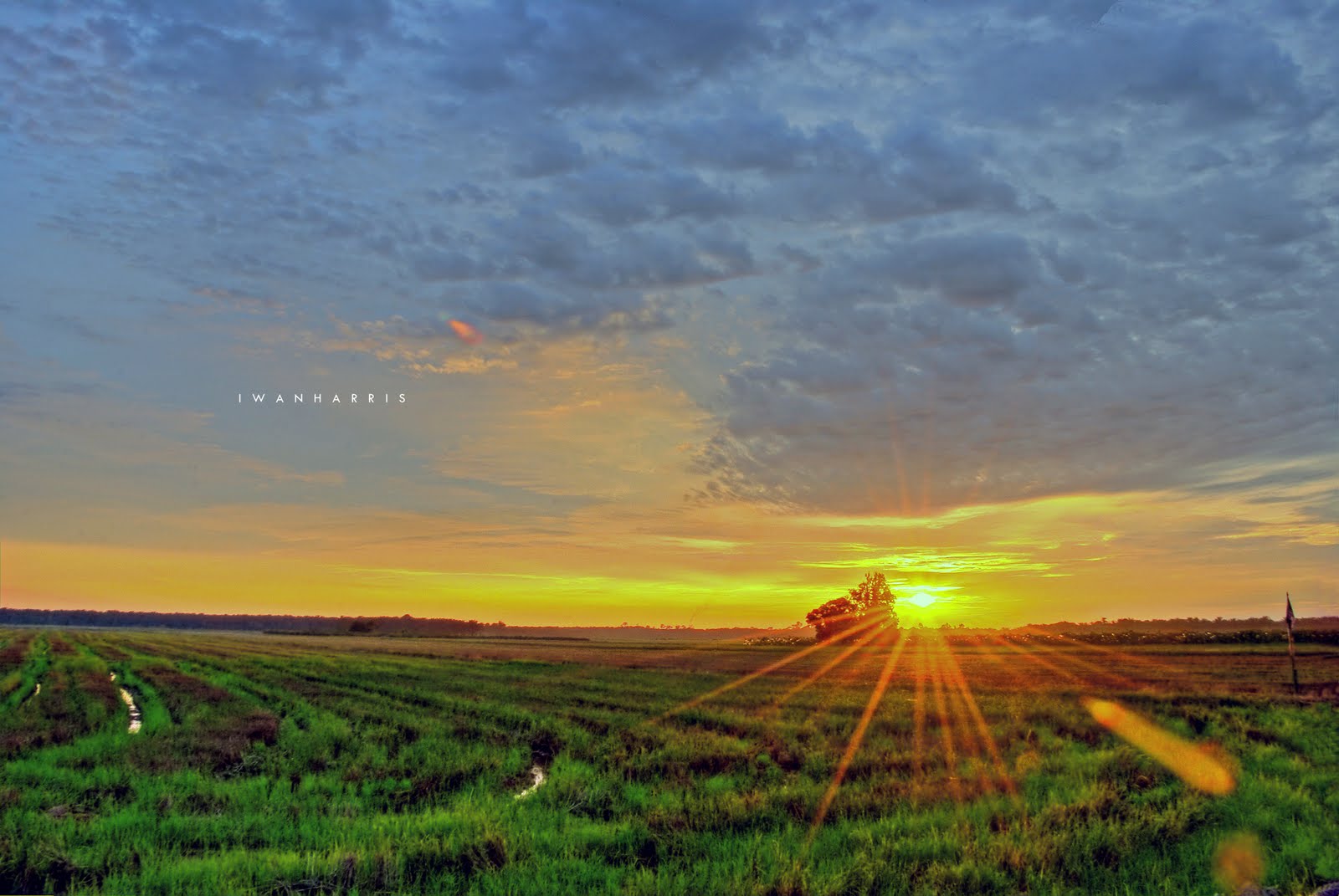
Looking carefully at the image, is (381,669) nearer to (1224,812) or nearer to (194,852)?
(194,852)

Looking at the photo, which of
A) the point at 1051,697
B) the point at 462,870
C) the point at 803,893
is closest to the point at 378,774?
the point at 462,870

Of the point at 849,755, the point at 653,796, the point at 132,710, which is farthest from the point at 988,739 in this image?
the point at 132,710

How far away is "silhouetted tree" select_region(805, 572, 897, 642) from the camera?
142 meters

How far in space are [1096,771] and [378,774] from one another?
12.7 metres

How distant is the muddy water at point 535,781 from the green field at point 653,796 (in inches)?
7.7

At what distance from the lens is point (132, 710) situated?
86.0 feet

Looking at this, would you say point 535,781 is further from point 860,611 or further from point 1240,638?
point 860,611

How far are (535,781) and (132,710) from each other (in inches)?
728

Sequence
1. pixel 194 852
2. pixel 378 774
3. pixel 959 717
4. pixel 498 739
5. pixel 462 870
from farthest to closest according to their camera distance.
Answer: pixel 959 717, pixel 498 739, pixel 378 774, pixel 194 852, pixel 462 870

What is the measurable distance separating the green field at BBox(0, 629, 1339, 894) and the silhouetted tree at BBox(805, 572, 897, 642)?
4549 inches

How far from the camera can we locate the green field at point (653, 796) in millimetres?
8703

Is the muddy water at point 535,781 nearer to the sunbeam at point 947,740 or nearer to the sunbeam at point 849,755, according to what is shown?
the sunbeam at point 849,755

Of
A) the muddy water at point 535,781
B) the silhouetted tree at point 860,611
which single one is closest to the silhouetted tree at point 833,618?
the silhouetted tree at point 860,611

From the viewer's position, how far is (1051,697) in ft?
94.2
